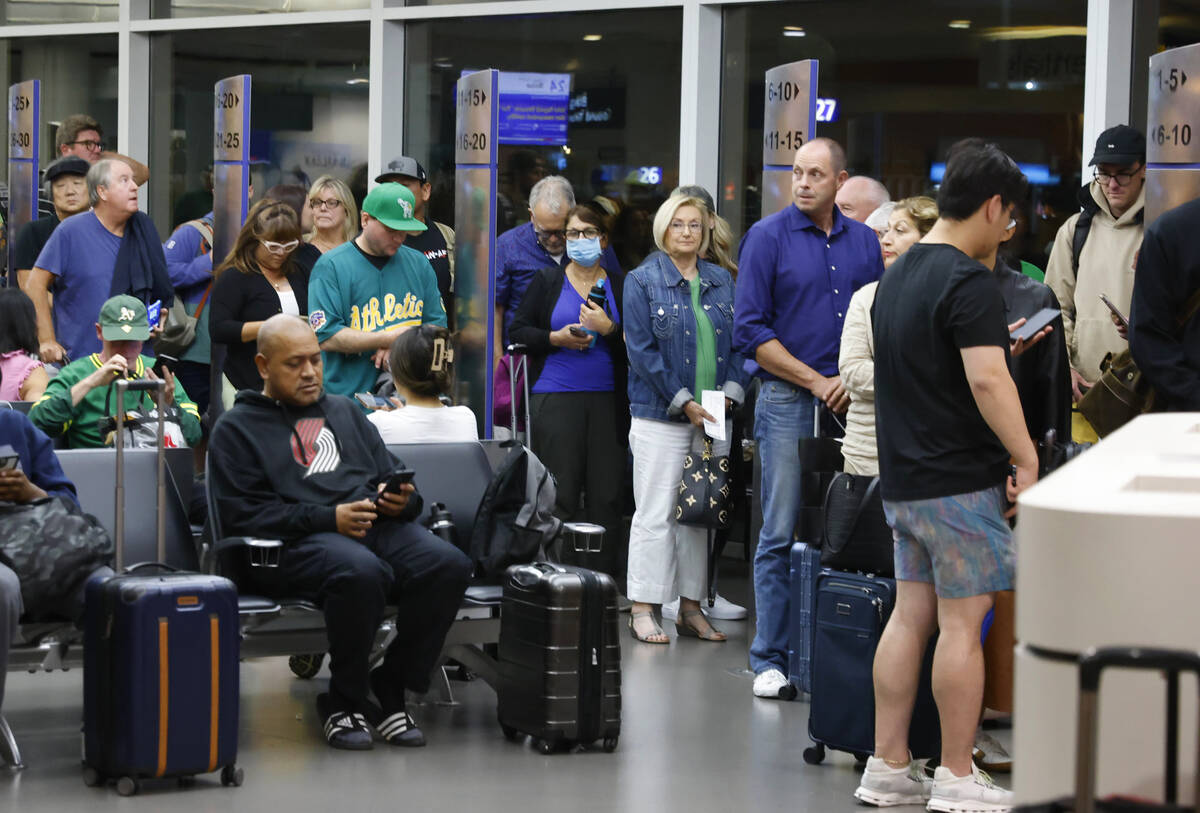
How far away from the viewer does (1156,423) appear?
234cm

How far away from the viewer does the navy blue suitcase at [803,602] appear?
235 inches

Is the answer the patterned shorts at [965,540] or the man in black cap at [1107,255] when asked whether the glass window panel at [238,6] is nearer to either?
the man in black cap at [1107,255]

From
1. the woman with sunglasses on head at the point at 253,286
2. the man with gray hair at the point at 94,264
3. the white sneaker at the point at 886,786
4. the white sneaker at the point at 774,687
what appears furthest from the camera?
the man with gray hair at the point at 94,264

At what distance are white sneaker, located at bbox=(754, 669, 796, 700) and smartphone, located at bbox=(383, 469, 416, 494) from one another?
1557mm

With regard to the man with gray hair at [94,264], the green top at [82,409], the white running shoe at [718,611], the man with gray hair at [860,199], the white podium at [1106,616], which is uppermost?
the man with gray hair at [860,199]

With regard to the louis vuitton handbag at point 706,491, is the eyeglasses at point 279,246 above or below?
above

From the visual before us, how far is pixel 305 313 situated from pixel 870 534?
10.8 ft

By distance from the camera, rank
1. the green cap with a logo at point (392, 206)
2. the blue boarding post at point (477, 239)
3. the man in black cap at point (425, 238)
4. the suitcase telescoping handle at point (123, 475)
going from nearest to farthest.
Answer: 1. the suitcase telescoping handle at point (123, 475)
2. the green cap with a logo at point (392, 206)
3. the blue boarding post at point (477, 239)
4. the man in black cap at point (425, 238)

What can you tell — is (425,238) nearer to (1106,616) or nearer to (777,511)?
(777,511)

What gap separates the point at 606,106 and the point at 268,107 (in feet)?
9.39

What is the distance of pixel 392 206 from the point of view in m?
6.96

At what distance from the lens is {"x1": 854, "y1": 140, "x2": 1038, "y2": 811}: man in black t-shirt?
4.38 meters

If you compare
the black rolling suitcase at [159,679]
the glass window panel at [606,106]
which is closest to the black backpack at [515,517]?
the black rolling suitcase at [159,679]

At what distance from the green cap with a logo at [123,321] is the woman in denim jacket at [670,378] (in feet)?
6.47
